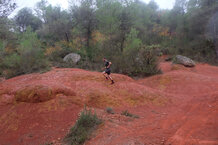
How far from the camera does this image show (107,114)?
6129 millimetres

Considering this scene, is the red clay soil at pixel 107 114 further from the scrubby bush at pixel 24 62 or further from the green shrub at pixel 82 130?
the scrubby bush at pixel 24 62

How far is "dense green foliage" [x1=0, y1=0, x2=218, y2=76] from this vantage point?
45.4 feet

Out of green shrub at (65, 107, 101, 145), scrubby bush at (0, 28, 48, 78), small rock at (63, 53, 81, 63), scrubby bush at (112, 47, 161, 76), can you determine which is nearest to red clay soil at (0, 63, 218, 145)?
green shrub at (65, 107, 101, 145)

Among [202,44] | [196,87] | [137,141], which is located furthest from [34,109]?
[202,44]

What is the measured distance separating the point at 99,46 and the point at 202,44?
13.5m

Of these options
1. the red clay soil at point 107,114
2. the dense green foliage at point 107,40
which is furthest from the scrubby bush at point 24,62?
the red clay soil at point 107,114

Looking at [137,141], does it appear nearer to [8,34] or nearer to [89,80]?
[89,80]

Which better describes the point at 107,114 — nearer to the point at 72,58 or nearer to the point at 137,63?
the point at 137,63

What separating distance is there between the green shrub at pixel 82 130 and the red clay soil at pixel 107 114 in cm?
23

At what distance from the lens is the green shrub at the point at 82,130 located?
4.55m

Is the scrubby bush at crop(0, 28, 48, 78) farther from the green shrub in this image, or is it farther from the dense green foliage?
the green shrub

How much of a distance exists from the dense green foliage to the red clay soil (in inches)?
148

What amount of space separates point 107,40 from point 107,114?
10785mm

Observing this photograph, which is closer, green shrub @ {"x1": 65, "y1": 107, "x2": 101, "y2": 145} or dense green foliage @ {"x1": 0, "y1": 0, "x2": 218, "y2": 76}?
green shrub @ {"x1": 65, "y1": 107, "x2": 101, "y2": 145}
